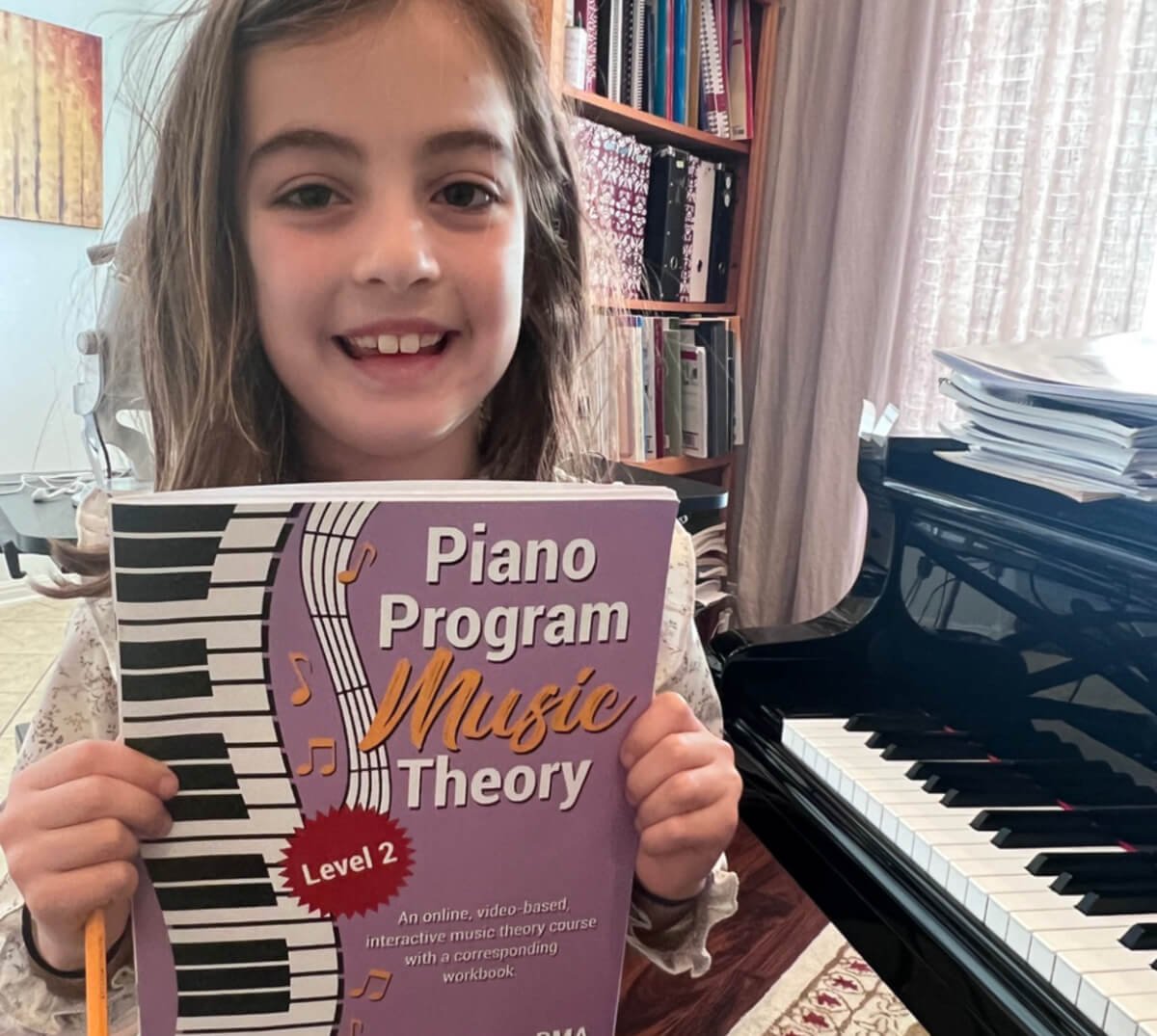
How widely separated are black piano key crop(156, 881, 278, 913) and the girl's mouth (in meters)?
0.34

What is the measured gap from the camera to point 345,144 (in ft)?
1.92

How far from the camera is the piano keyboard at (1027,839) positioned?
598 mm

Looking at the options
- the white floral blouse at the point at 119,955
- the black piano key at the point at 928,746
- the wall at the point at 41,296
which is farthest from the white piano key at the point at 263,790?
the wall at the point at 41,296

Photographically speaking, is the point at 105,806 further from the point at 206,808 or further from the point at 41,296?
the point at 41,296

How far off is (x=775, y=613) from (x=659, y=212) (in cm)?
95

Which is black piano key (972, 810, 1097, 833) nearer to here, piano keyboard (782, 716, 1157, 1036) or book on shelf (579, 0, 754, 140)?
piano keyboard (782, 716, 1157, 1036)

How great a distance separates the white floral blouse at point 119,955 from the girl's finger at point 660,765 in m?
0.17

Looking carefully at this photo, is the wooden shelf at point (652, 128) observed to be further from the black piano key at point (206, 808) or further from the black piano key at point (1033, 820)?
the black piano key at point (206, 808)

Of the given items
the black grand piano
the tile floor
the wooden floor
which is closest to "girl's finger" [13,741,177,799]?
the black grand piano

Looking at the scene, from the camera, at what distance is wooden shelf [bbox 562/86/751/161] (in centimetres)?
172

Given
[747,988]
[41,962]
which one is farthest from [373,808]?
[747,988]

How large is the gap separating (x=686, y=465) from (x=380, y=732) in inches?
68.0

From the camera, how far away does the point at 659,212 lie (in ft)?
6.48

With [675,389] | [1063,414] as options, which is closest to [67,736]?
[1063,414]
